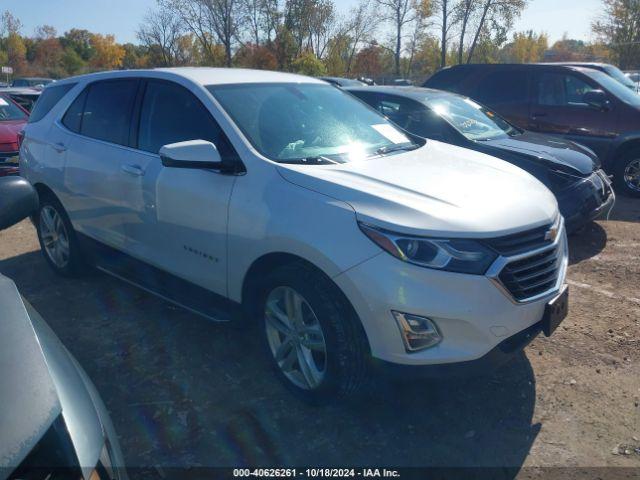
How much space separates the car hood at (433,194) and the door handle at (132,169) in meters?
1.25

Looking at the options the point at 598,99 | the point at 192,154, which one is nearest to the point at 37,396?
the point at 192,154

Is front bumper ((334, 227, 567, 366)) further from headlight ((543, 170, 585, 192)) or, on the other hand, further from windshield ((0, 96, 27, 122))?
windshield ((0, 96, 27, 122))

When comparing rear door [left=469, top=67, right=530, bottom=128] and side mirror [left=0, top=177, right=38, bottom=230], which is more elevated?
rear door [left=469, top=67, right=530, bottom=128]

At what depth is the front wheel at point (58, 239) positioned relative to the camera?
4949mm

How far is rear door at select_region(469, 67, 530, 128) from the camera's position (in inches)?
344

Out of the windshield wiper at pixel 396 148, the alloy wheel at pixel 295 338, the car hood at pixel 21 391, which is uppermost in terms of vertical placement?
the windshield wiper at pixel 396 148

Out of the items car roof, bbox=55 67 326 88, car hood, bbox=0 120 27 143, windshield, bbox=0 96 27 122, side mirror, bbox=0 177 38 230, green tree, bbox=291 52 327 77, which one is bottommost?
car hood, bbox=0 120 27 143

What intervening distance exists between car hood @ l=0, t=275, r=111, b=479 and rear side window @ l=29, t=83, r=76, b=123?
3784 mm

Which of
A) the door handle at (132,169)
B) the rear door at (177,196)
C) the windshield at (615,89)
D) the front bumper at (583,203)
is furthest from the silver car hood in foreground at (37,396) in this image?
the windshield at (615,89)

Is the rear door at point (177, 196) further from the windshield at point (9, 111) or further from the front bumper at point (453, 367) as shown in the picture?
the windshield at point (9, 111)

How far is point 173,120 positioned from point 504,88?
257 inches

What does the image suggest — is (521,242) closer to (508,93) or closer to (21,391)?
(21,391)

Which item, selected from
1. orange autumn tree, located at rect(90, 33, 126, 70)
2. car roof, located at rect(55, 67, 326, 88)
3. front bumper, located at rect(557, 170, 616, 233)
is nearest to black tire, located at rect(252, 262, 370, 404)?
car roof, located at rect(55, 67, 326, 88)

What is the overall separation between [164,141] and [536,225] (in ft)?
8.04
